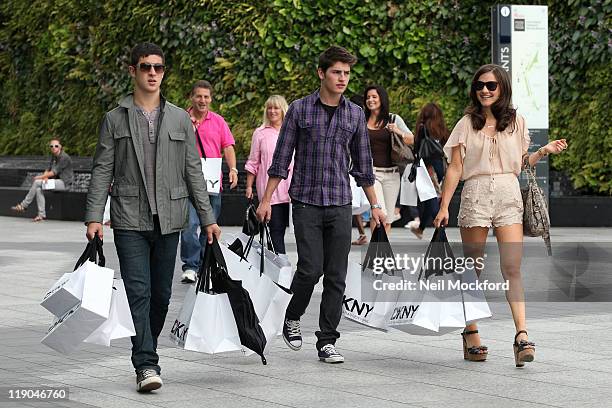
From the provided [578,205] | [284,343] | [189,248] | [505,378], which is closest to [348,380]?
[505,378]

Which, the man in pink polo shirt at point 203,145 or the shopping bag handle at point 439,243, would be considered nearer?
the shopping bag handle at point 439,243

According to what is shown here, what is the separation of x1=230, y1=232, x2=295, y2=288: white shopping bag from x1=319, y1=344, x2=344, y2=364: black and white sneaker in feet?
2.27

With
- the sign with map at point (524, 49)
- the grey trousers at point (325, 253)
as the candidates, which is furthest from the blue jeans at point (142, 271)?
the sign with map at point (524, 49)

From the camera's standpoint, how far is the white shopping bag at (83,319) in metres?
7.18

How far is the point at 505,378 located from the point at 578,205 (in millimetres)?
12704

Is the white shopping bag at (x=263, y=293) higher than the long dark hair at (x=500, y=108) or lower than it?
lower

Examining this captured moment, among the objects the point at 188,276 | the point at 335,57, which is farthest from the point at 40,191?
the point at 335,57

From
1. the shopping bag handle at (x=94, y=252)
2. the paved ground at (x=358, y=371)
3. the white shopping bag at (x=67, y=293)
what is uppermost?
the shopping bag handle at (x=94, y=252)

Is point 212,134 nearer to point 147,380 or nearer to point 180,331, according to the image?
point 180,331

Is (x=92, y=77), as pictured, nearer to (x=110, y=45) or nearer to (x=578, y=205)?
(x=110, y=45)

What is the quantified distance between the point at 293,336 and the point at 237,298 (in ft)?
3.56

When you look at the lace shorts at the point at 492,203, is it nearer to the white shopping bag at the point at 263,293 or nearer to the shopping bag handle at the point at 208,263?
the white shopping bag at the point at 263,293

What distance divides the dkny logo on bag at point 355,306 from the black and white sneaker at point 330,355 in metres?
0.33

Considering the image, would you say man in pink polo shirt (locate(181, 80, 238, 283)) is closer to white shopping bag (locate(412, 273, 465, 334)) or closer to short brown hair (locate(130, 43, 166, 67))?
white shopping bag (locate(412, 273, 465, 334))
